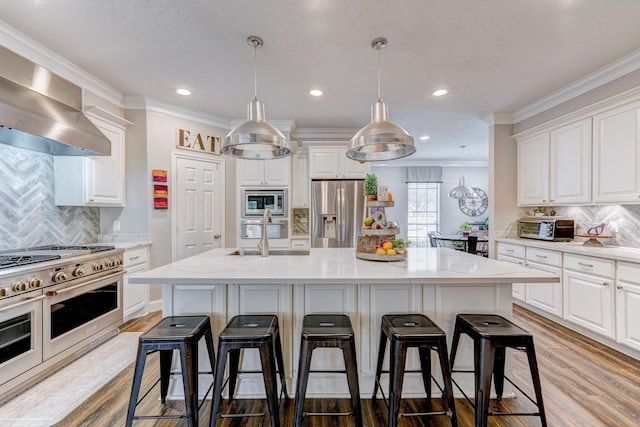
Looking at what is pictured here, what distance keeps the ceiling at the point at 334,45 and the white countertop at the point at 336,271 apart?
5.88ft

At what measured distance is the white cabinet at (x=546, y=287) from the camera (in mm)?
3018

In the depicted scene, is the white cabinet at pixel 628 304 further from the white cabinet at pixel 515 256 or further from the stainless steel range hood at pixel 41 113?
the stainless steel range hood at pixel 41 113

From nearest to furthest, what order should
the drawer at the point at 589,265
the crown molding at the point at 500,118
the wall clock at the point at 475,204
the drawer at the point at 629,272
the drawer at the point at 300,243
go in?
the drawer at the point at 629,272 → the drawer at the point at 589,265 → the crown molding at the point at 500,118 → the drawer at the point at 300,243 → the wall clock at the point at 475,204

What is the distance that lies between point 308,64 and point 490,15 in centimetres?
149

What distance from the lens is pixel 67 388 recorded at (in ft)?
6.45

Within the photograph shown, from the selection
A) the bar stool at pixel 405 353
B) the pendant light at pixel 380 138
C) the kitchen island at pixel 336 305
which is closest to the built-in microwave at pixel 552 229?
the kitchen island at pixel 336 305

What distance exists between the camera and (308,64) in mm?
2625

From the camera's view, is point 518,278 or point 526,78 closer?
point 518,278

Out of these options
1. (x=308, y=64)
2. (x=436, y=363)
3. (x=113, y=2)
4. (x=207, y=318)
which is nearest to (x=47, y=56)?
(x=113, y=2)

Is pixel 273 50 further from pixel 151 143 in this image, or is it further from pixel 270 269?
pixel 151 143

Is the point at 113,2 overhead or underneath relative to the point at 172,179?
overhead

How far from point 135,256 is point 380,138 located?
3.02 meters

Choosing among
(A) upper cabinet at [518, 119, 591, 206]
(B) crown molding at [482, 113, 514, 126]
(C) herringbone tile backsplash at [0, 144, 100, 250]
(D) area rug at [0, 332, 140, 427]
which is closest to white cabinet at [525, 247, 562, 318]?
(A) upper cabinet at [518, 119, 591, 206]

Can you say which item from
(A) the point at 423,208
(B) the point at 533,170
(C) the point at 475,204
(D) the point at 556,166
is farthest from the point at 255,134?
(C) the point at 475,204
